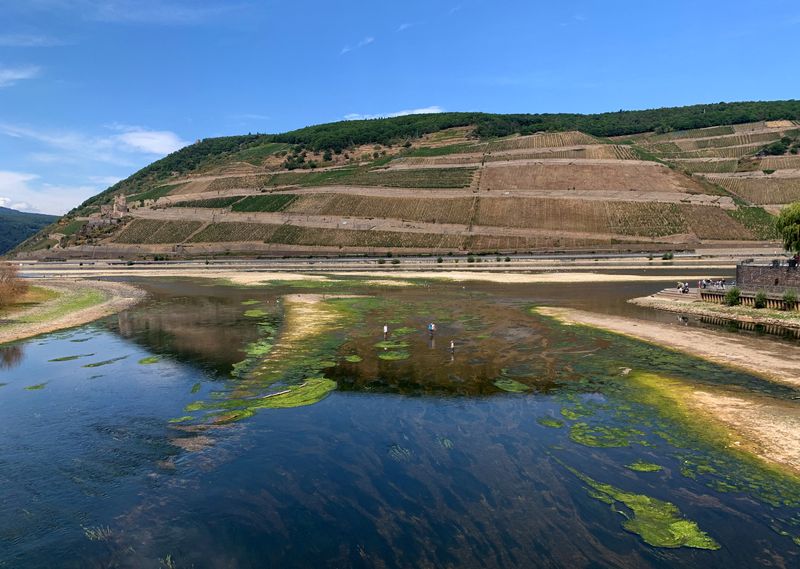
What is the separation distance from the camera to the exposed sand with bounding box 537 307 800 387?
27.4 m

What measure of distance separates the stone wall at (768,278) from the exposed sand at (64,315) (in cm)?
6450

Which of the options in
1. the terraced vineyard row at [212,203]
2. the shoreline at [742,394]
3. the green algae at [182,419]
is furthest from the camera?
the terraced vineyard row at [212,203]

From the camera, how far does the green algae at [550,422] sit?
1997 cm

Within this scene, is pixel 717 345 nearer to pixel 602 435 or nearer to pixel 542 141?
pixel 602 435

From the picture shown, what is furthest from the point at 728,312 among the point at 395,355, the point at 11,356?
the point at 11,356

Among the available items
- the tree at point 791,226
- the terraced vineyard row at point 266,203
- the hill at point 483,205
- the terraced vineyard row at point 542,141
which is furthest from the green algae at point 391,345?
the terraced vineyard row at point 542,141

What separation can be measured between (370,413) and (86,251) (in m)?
168

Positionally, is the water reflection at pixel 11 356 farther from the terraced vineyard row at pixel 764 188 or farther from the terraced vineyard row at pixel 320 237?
the terraced vineyard row at pixel 764 188

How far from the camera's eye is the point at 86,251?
518ft

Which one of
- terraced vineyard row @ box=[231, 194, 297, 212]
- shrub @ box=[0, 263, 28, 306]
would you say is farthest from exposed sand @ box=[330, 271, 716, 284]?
terraced vineyard row @ box=[231, 194, 297, 212]

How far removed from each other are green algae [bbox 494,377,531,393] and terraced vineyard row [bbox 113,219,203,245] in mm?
149094

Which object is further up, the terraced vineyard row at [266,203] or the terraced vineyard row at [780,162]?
the terraced vineyard row at [780,162]

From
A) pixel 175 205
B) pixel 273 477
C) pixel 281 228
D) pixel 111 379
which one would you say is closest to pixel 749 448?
pixel 273 477

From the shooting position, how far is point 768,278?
4888 centimetres
